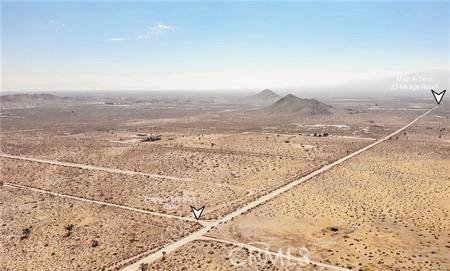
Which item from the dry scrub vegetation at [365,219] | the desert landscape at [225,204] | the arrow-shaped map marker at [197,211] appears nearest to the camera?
the dry scrub vegetation at [365,219]

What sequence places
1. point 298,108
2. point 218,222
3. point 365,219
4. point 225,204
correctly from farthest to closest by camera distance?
point 298,108, point 225,204, point 365,219, point 218,222

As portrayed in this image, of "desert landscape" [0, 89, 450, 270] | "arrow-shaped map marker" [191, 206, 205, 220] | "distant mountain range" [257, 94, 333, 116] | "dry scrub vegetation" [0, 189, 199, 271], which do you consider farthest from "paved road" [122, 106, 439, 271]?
"distant mountain range" [257, 94, 333, 116]

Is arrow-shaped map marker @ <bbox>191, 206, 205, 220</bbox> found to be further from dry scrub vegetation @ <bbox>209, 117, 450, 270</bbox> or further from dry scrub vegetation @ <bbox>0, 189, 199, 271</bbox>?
dry scrub vegetation @ <bbox>209, 117, 450, 270</bbox>

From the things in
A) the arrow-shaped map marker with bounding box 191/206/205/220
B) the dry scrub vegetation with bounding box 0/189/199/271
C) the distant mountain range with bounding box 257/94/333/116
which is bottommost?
the dry scrub vegetation with bounding box 0/189/199/271

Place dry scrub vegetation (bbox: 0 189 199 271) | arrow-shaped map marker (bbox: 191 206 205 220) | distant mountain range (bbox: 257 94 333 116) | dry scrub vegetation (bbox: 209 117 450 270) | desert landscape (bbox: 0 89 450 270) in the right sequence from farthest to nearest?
distant mountain range (bbox: 257 94 333 116), arrow-shaped map marker (bbox: 191 206 205 220), dry scrub vegetation (bbox: 0 189 199 271), desert landscape (bbox: 0 89 450 270), dry scrub vegetation (bbox: 209 117 450 270)

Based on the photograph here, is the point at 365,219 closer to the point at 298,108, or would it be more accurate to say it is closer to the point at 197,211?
the point at 197,211

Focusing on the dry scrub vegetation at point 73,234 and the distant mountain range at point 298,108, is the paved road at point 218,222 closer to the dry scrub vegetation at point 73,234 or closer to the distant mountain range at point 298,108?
the dry scrub vegetation at point 73,234

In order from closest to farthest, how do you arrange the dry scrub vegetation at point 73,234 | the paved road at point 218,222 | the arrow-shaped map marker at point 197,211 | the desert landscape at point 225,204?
the paved road at point 218,222
the desert landscape at point 225,204
the dry scrub vegetation at point 73,234
the arrow-shaped map marker at point 197,211

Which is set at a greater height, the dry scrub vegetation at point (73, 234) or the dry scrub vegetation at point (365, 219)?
the dry scrub vegetation at point (365, 219)

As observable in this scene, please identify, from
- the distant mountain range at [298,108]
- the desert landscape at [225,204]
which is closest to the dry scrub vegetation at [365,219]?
the desert landscape at [225,204]

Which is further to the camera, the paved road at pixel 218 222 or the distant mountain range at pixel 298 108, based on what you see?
the distant mountain range at pixel 298 108

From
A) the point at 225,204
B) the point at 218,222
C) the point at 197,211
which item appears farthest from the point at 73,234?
the point at 225,204
